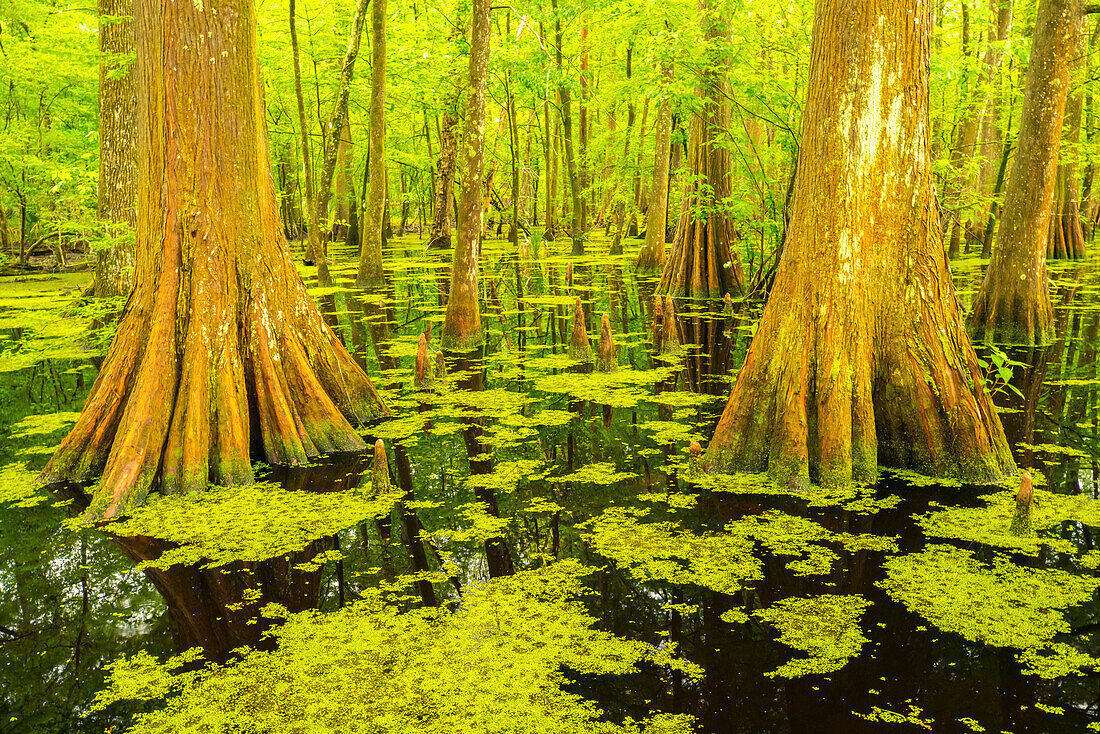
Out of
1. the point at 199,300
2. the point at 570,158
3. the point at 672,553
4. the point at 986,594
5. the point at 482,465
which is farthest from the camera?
the point at 570,158

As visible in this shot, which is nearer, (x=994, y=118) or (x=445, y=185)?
(x=994, y=118)

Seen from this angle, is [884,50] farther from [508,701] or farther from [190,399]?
[190,399]

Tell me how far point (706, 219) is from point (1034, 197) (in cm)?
489

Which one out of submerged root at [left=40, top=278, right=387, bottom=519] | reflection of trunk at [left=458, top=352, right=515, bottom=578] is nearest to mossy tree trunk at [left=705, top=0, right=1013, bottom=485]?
reflection of trunk at [left=458, top=352, right=515, bottom=578]

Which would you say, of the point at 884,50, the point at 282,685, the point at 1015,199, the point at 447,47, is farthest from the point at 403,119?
the point at 282,685

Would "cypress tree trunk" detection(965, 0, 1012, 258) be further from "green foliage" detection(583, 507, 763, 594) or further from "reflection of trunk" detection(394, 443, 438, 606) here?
"reflection of trunk" detection(394, 443, 438, 606)


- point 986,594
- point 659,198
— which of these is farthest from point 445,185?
point 986,594

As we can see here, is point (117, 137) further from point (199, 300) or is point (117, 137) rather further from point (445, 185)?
point (445, 185)

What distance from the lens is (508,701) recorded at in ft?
9.01

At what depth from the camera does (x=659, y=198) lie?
16.2 metres

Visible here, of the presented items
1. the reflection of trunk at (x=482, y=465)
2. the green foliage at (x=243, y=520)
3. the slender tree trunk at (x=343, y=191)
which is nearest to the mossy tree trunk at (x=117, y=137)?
the reflection of trunk at (x=482, y=465)

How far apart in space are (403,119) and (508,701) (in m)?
29.6

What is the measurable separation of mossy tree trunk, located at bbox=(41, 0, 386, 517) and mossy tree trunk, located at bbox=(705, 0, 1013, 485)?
11.2 feet

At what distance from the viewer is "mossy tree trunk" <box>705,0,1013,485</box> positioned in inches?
187
